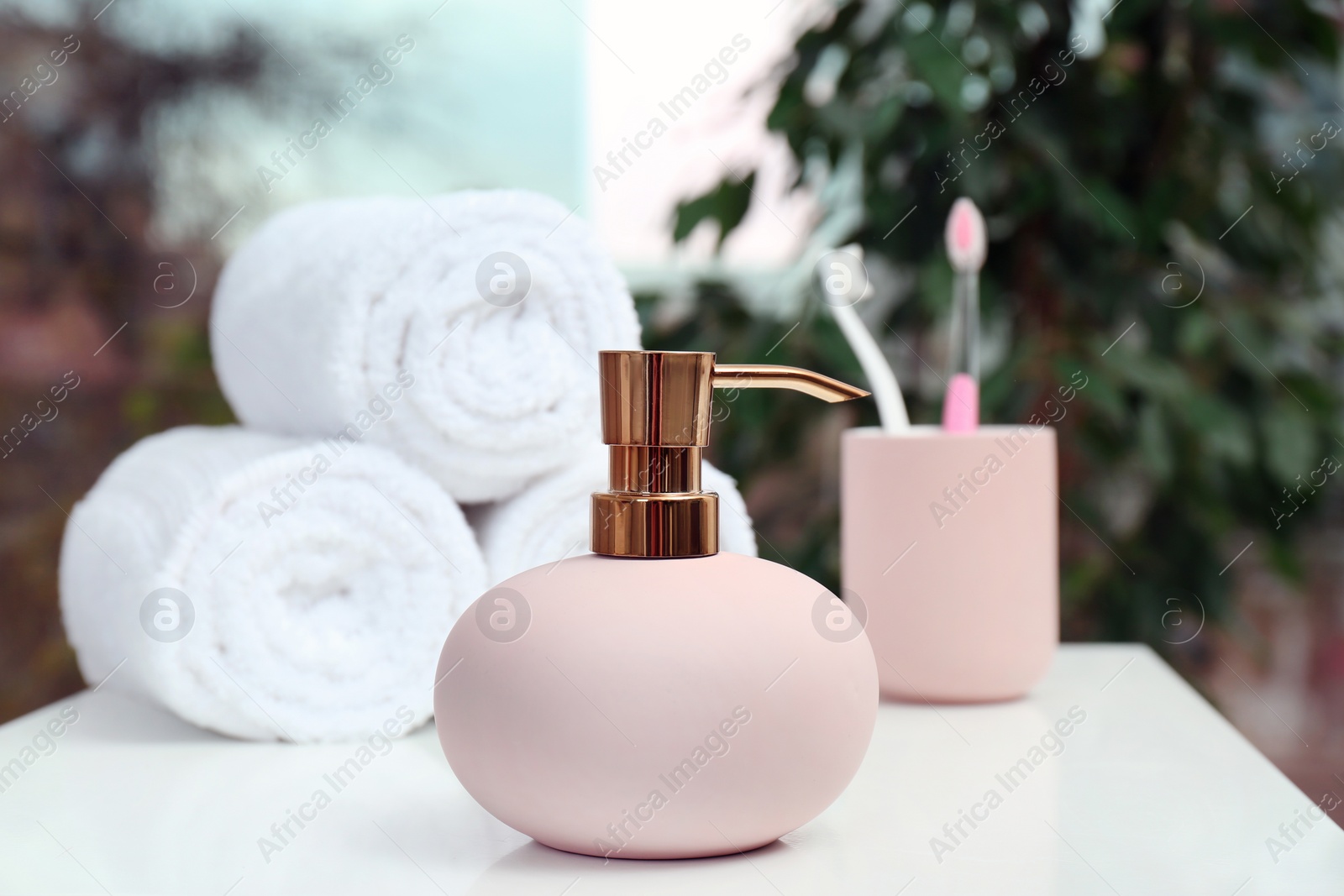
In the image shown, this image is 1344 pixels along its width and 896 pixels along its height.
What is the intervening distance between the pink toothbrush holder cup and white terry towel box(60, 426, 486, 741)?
7.6 inches

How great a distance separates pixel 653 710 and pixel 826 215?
0.68 metres

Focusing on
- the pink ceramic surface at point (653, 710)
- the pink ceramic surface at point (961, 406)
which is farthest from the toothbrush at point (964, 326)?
the pink ceramic surface at point (653, 710)

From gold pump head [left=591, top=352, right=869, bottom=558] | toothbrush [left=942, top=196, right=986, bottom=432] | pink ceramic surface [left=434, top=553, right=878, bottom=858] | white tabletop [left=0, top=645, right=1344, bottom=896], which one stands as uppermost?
toothbrush [left=942, top=196, right=986, bottom=432]

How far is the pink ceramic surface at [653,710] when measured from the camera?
0.32 metres

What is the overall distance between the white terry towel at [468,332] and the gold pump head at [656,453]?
128 millimetres

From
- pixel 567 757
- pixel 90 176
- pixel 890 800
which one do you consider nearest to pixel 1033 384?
pixel 890 800

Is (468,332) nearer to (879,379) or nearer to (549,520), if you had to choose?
(549,520)

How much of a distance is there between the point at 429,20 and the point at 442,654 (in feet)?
3.78

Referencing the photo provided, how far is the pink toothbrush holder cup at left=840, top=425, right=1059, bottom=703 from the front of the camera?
52 centimetres

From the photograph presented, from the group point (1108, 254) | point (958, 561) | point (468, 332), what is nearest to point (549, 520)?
point (468, 332)

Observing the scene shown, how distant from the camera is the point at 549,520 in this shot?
1.63 ft

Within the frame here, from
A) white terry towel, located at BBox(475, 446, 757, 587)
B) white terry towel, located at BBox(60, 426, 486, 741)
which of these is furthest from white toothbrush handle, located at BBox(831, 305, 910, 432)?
white terry towel, located at BBox(60, 426, 486, 741)

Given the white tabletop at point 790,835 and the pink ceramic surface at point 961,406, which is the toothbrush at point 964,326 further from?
the white tabletop at point 790,835

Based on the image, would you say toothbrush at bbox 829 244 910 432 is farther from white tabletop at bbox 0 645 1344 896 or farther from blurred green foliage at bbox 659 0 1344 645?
blurred green foliage at bbox 659 0 1344 645
